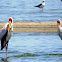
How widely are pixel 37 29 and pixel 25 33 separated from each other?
43.8 inches

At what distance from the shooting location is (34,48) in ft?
43.2

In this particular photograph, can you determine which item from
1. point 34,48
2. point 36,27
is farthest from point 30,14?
point 34,48

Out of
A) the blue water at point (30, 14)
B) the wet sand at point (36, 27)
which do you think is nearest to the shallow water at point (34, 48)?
the wet sand at point (36, 27)

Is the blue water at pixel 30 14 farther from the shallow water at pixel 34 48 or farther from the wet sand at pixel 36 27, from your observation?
the shallow water at pixel 34 48

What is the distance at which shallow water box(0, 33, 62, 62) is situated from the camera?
11.3m

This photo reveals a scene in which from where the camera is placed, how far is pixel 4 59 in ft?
36.9

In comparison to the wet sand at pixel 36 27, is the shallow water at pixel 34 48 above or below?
below

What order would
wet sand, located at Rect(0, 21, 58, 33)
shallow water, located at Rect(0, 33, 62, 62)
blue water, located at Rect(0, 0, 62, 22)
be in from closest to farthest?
shallow water, located at Rect(0, 33, 62, 62)
wet sand, located at Rect(0, 21, 58, 33)
blue water, located at Rect(0, 0, 62, 22)

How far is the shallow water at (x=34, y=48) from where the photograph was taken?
11.3 m

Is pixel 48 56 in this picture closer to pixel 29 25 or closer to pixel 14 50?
pixel 14 50

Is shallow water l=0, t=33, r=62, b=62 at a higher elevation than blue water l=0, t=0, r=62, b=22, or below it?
below

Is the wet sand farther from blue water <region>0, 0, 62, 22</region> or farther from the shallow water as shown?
blue water <region>0, 0, 62, 22</region>

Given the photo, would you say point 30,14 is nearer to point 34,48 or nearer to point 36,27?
point 36,27

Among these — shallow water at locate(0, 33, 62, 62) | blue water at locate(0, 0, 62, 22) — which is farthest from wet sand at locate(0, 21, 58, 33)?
blue water at locate(0, 0, 62, 22)
